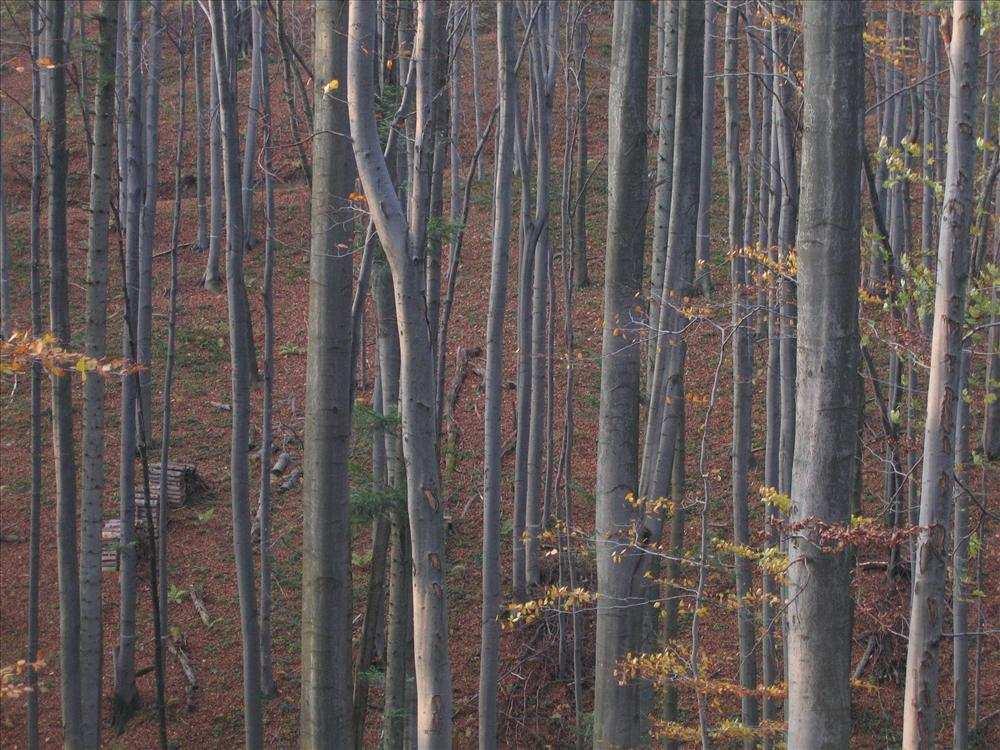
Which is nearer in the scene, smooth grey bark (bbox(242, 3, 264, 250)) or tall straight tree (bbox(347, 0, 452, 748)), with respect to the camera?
tall straight tree (bbox(347, 0, 452, 748))

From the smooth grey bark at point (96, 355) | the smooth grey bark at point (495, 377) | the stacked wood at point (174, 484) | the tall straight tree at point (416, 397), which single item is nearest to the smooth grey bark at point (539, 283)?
the smooth grey bark at point (495, 377)

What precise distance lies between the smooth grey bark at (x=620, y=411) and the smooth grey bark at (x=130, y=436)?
14.2 feet

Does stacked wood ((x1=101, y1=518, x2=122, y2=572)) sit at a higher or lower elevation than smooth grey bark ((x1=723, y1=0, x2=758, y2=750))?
lower

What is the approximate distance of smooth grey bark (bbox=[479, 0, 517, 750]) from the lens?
28.8ft

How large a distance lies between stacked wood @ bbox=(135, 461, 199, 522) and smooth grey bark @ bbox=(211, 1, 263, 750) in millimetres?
5099

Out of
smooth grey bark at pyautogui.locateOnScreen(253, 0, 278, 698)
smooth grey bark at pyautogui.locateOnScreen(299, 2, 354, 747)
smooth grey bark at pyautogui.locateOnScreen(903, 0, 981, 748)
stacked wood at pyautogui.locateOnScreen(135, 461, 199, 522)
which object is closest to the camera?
smooth grey bark at pyautogui.locateOnScreen(903, 0, 981, 748)

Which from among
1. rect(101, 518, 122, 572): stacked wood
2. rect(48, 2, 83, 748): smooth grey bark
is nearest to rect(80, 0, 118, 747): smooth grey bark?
rect(48, 2, 83, 748): smooth grey bark

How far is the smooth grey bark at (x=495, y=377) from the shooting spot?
28.8ft

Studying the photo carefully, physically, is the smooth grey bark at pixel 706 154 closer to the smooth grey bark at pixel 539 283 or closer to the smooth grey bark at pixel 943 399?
the smooth grey bark at pixel 539 283

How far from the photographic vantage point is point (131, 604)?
10500 millimetres

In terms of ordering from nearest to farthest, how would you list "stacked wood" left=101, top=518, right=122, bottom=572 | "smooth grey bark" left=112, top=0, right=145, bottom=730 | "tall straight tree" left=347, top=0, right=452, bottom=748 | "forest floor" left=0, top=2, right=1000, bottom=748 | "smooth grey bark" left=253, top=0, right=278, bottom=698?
"tall straight tree" left=347, top=0, right=452, bottom=748 < "smooth grey bark" left=112, top=0, right=145, bottom=730 < "smooth grey bark" left=253, top=0, right=278, bottom=698 < "forest floor" left=0, top=2, right=1000, bottom=748 < "stacked wood" left=101, top=518, right=122, bottom=572

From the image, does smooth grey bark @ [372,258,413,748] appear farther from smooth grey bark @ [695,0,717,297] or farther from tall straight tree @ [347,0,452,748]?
smooth grey bark @ [695,0,717,297]

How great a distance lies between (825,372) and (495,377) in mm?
5209

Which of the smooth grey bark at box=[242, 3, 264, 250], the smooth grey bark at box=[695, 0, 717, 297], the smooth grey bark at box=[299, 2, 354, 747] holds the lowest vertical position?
the smooth grey bark at box=[299, 2, 354, 747]
